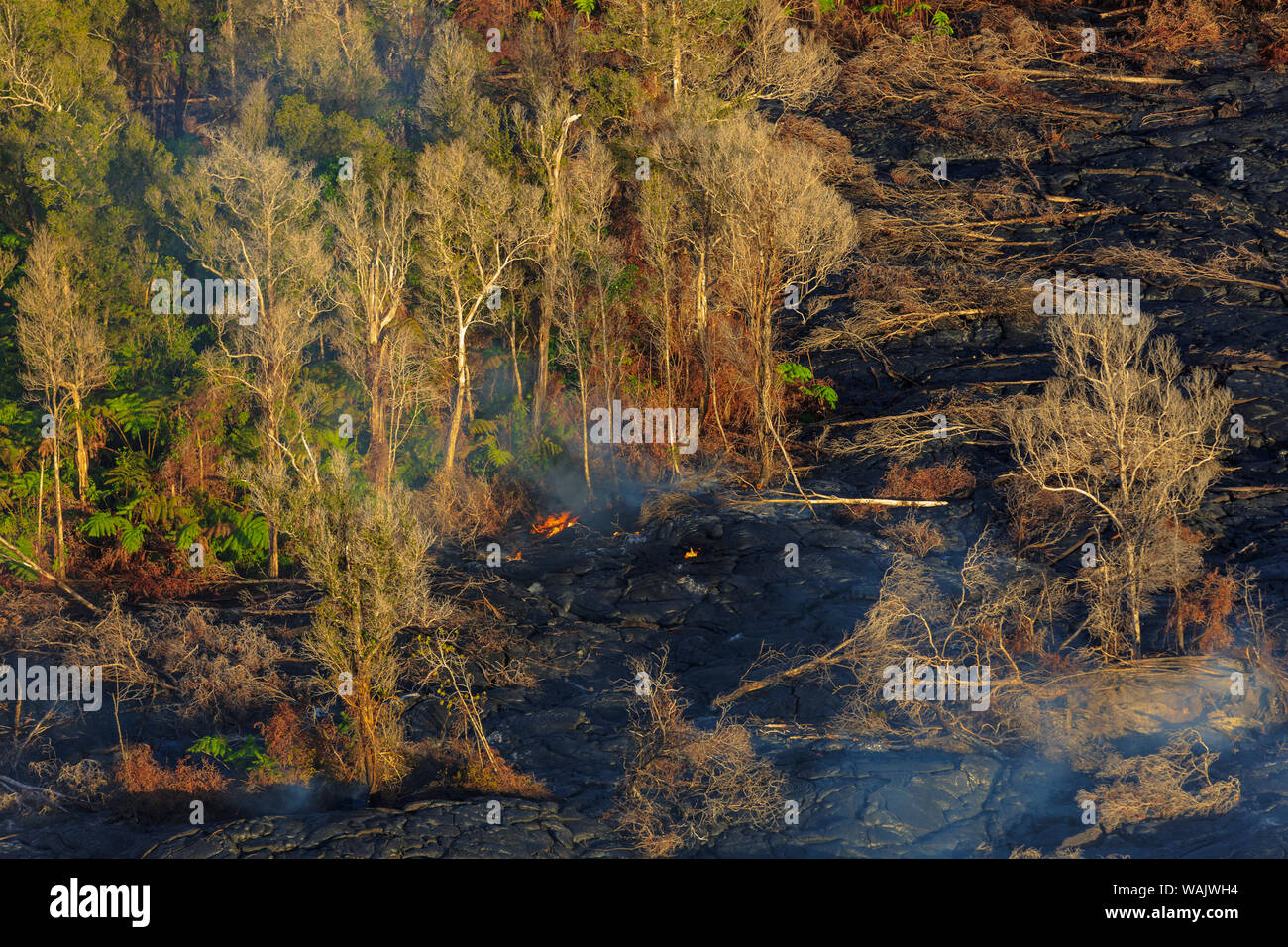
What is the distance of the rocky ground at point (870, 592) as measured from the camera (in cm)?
1472

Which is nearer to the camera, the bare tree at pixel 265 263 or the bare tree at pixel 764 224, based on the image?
the bare tree at pixel 764 224

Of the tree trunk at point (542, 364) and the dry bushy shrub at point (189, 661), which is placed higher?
the tree trunk at point (542, 364)

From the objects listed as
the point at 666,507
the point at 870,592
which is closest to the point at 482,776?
the point at 870,592

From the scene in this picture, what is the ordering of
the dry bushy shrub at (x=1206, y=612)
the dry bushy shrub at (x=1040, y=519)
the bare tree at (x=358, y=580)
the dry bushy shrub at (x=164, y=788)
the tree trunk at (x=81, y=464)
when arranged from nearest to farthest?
the bare tree at (x=358, y=580)
the dry bushy shrub at (x=164, y=788)
the dry bushy shrub at (x=1206, y=612)
the dry bushy shrub at (x=1040, y=519)
the tree trunk at (x=81, y=464)

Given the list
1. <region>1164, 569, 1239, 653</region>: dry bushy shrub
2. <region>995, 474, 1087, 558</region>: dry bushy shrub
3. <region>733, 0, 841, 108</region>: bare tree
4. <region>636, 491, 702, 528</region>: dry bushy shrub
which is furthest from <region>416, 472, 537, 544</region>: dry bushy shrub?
<region>1164, 569, 1239, 653</region>: dry bushy shrub

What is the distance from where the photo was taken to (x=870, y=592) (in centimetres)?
2127

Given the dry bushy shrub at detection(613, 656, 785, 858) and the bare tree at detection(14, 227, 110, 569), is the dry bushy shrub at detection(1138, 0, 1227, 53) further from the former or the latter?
the bare tree at detection(14, 227, 110, 569)

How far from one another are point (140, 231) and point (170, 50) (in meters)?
11.8

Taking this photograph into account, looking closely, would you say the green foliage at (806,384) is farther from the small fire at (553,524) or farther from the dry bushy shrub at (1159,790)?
the dry bushy shrub at (1159,790)

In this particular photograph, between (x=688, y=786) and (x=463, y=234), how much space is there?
1565cm

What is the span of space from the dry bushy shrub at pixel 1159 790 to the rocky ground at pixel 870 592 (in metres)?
0.19

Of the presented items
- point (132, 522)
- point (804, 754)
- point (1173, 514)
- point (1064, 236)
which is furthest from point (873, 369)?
point (132, 522)

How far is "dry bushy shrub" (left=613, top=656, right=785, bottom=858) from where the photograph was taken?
49.1 feet

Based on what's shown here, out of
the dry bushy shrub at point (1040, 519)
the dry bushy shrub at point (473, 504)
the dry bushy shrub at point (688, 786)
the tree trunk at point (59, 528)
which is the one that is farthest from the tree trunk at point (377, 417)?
the dry bushy shrub at point (1040, 519)
